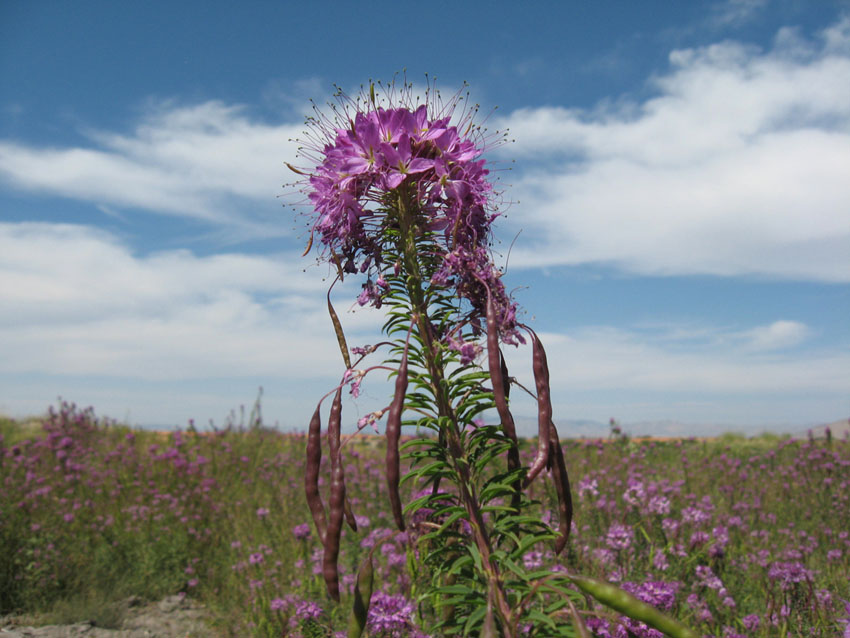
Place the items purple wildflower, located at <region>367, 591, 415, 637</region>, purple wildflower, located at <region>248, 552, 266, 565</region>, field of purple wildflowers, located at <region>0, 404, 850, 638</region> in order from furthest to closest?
1. purple wildflower, located at <region>248, 552, 266, 565</region>
2. field of purple wildflowers, located at <region>0, 404, 850, 638</region>
3. purple wildflower, located at <region>367, 591, 415, 637</region>

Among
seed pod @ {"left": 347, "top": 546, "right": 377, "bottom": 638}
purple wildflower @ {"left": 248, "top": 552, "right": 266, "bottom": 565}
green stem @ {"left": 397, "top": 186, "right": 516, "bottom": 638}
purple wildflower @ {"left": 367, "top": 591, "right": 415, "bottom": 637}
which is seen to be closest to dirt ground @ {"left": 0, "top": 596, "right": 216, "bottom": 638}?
purple wildflower @ {"left": 248, "top": 552, "right": 266, "bottom": 565}

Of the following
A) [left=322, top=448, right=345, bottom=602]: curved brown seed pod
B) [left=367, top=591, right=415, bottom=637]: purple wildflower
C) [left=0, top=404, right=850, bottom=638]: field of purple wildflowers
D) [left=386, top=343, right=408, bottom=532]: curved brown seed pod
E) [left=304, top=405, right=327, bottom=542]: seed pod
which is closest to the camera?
[left=386, top=343, right=408, bottom=532]: curved brown seed pod

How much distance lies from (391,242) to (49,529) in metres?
5.58

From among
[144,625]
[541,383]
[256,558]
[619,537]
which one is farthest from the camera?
[256,558]

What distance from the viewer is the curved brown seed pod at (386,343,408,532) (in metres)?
1.61

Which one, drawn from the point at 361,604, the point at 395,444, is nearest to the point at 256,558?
the point at 361,604

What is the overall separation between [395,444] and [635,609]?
0.79m

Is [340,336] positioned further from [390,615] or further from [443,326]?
[390,615]

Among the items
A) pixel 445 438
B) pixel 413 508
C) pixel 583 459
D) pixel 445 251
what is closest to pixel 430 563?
pixel 413 508

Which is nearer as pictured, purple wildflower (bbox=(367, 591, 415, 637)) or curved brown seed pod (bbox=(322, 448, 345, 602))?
curved brown seed pod (bbox=(322, 448, 345, 602))

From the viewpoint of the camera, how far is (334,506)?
1.83 meters

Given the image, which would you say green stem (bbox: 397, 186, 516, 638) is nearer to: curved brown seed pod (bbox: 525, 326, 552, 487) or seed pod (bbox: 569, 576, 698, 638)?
curved brown seed pod (bbox: 525, 326, 552, 487)

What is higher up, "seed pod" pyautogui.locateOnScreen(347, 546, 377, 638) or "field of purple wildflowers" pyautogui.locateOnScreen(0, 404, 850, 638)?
"seed pod" pyautogui.locateOnScreen(347, 546, 377, 638)

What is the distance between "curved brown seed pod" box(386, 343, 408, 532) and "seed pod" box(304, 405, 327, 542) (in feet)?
1.01
